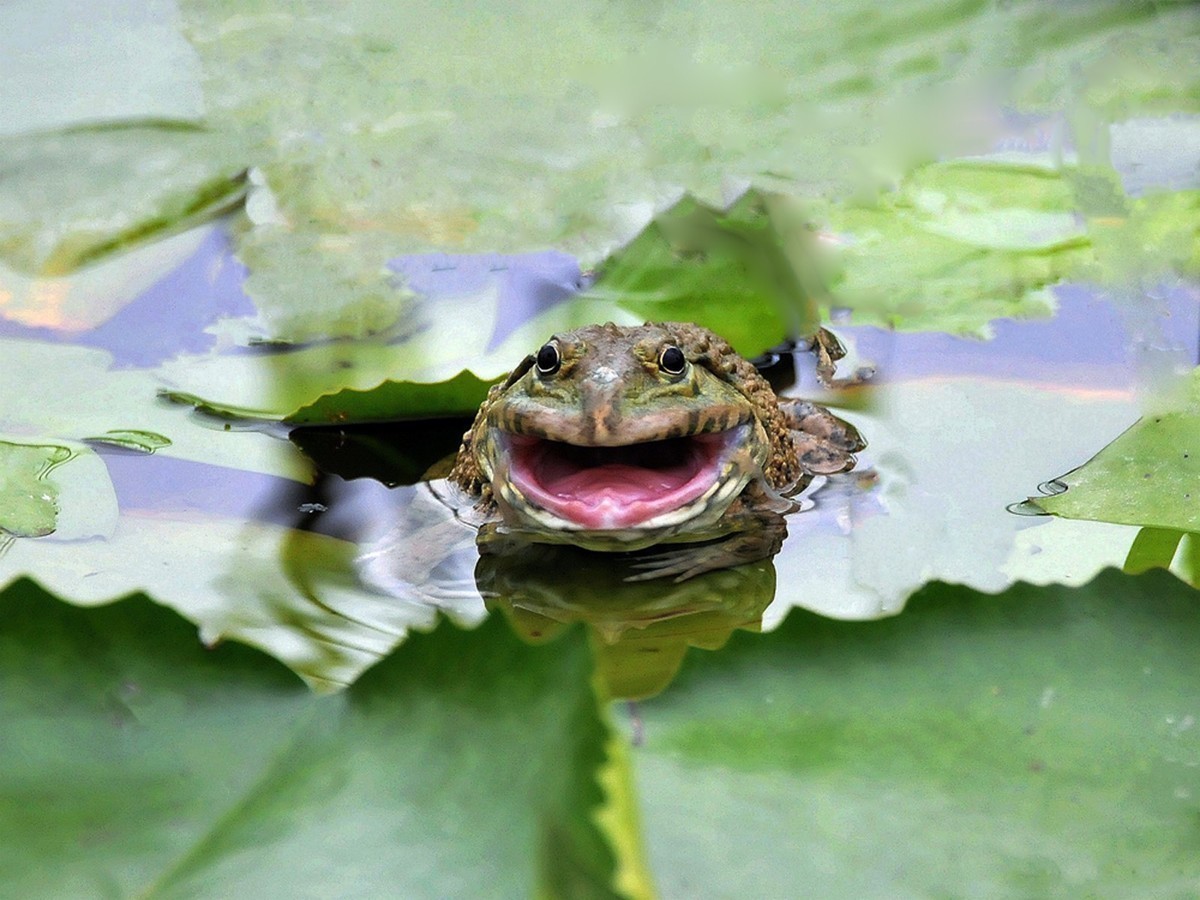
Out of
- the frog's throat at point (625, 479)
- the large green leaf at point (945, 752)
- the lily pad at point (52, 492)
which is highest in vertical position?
the large green leaf at point (945, 752)

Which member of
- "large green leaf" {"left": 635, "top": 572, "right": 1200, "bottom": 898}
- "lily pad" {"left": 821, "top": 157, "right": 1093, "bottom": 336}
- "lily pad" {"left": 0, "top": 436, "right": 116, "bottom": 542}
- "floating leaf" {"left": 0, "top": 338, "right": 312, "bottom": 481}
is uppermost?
"large green leaf" {"left": 635, "top": 572, "right": 1200, "bottom": 898}

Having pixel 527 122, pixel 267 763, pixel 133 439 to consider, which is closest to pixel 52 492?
pixel 133 439

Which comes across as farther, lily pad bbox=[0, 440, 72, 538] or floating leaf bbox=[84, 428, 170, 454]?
floating leaf bbox=[84, 428, 170, 454]

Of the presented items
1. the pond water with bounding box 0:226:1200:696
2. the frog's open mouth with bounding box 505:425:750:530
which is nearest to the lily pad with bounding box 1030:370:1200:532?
the pond water with bounding box 0:226:1200:696

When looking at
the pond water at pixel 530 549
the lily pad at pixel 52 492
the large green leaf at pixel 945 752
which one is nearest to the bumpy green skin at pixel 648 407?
the pond water at pixel 530 549

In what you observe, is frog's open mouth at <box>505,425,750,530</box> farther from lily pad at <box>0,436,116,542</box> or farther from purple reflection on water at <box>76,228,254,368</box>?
purple reflection on water at <box>76,228,254,368</box>

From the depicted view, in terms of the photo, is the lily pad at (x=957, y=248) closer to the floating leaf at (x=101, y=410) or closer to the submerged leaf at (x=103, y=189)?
the floating leaf at (x=101, y=410)

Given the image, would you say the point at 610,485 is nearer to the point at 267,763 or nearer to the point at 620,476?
the point at 620,476
